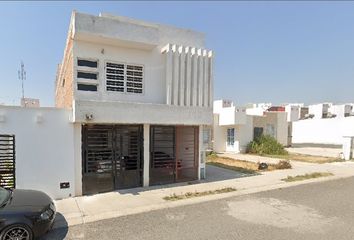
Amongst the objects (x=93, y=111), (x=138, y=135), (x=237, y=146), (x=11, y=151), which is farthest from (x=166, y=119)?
(x=237, y=146)

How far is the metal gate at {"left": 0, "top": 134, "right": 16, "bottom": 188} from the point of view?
7426mm

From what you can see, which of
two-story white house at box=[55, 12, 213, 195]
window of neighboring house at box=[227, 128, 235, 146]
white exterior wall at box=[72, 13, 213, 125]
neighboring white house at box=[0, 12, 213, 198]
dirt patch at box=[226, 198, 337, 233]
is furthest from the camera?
window of neighboring house at box=[227, 128, 235, 146]

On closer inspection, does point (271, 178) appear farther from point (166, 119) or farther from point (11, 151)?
point (11, 151)

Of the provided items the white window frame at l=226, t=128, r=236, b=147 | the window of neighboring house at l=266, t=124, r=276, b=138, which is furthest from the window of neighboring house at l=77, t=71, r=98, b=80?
the window of neighboring house at l=266, t=124, r=276, b=138

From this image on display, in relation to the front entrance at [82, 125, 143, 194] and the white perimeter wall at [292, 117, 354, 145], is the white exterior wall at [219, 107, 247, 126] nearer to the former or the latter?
the front entrance at [82, 125, 143, 194]

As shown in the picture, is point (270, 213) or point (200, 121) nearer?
point (270, 213)

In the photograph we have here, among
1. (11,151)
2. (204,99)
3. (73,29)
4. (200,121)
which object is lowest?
(11,151)

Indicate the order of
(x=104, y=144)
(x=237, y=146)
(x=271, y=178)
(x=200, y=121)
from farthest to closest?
(x=237, y=146), (x=271, y=178), (x=200, y=121), (x=104, y=144)

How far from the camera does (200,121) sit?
10.1m

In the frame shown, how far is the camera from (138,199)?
26.0ft

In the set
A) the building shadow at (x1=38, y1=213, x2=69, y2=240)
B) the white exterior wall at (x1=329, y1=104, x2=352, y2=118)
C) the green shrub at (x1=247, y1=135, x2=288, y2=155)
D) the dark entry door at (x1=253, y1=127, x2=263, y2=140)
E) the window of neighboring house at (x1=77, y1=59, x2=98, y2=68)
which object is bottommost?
the green shrub at (x1=247, y1=135, x2=288, y2=155)

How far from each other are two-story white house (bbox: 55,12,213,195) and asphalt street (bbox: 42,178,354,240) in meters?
2.97

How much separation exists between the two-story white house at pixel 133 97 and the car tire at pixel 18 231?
339 cm

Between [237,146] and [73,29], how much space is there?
16832 millimetres
